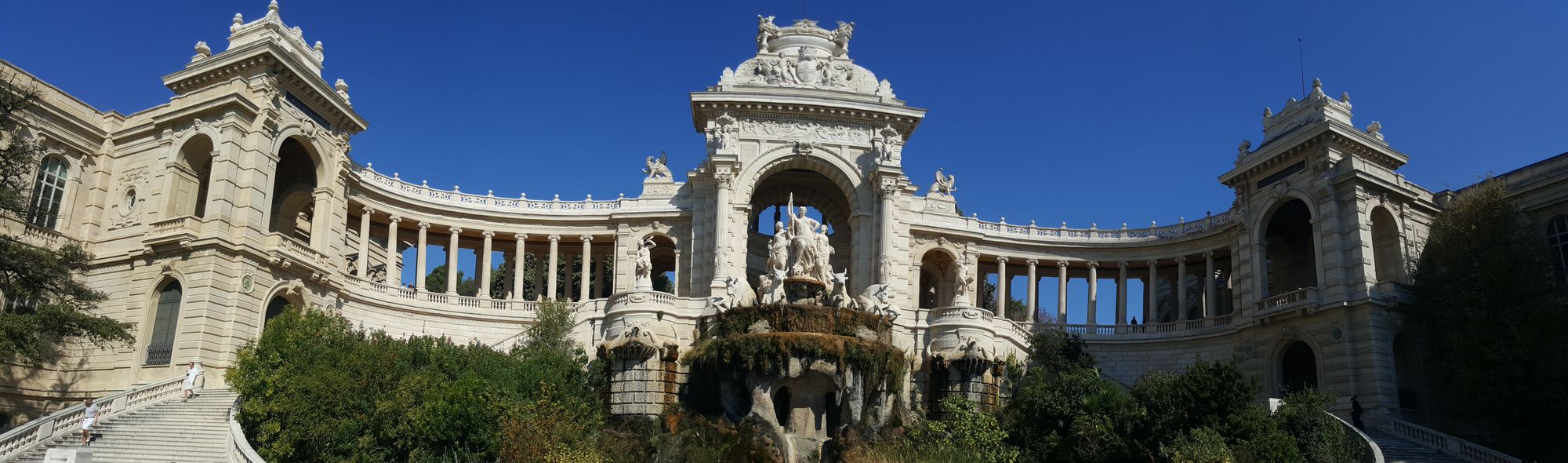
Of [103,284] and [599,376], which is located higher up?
[103,284]

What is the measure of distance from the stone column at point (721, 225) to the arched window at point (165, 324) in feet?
59.6

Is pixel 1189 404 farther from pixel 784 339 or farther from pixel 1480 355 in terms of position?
pixel 1480 355

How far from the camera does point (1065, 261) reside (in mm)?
54344

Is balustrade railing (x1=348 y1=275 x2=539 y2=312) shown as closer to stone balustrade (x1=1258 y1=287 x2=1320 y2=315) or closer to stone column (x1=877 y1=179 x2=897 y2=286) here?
stone column (x1=877 y1=179 x2=897 y2=286)

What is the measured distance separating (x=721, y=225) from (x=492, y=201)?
41.4 feet

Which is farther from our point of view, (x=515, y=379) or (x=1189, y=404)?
(x=515, y=379)

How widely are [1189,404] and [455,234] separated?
33310 millimetres

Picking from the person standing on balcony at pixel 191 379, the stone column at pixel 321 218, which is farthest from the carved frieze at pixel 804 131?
the person standing on balcony at pixel 191 379

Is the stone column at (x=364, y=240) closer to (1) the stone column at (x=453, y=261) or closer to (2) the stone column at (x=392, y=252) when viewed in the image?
(2) the stone column at (x=392, y=252)

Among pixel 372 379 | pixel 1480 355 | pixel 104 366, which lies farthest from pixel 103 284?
pixel 1480 355

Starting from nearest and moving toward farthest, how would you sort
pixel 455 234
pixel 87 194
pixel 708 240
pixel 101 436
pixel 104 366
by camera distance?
pixel 101 436 → pixel 104 366 → pixel 87 194 → pixel 708 240 → pixel 455 234

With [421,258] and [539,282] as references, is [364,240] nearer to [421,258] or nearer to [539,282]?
[421,258]

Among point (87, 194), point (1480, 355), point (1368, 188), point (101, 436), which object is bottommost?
point (101, 436)

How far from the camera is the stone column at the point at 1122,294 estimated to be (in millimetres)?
51812
